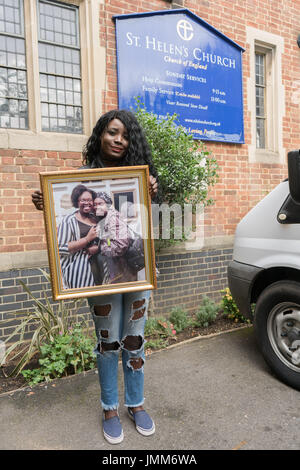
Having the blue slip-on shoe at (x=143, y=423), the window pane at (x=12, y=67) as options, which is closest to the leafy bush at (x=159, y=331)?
the blue slip-on shoe at (x=143, y=423)

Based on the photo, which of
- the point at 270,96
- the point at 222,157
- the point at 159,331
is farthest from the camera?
the point at 270,96

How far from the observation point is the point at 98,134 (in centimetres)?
236

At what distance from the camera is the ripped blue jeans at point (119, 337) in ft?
7.39

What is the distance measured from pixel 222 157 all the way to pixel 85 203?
405cm

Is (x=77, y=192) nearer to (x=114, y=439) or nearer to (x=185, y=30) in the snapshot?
(x=114, y=439)

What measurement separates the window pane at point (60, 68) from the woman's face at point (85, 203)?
2.74 metres

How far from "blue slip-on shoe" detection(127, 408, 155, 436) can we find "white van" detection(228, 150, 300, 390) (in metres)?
1.22

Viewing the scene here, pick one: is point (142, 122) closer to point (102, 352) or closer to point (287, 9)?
point (102, 352)

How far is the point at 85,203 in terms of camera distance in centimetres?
214

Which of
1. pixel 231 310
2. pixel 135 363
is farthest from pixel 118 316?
pixel 231 310

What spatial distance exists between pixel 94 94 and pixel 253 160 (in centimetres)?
290

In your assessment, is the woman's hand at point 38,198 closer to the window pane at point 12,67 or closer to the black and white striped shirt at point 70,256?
the black and white striped shirt at point 70,256

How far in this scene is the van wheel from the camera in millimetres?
2910

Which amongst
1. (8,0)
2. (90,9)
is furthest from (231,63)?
(8,0)
